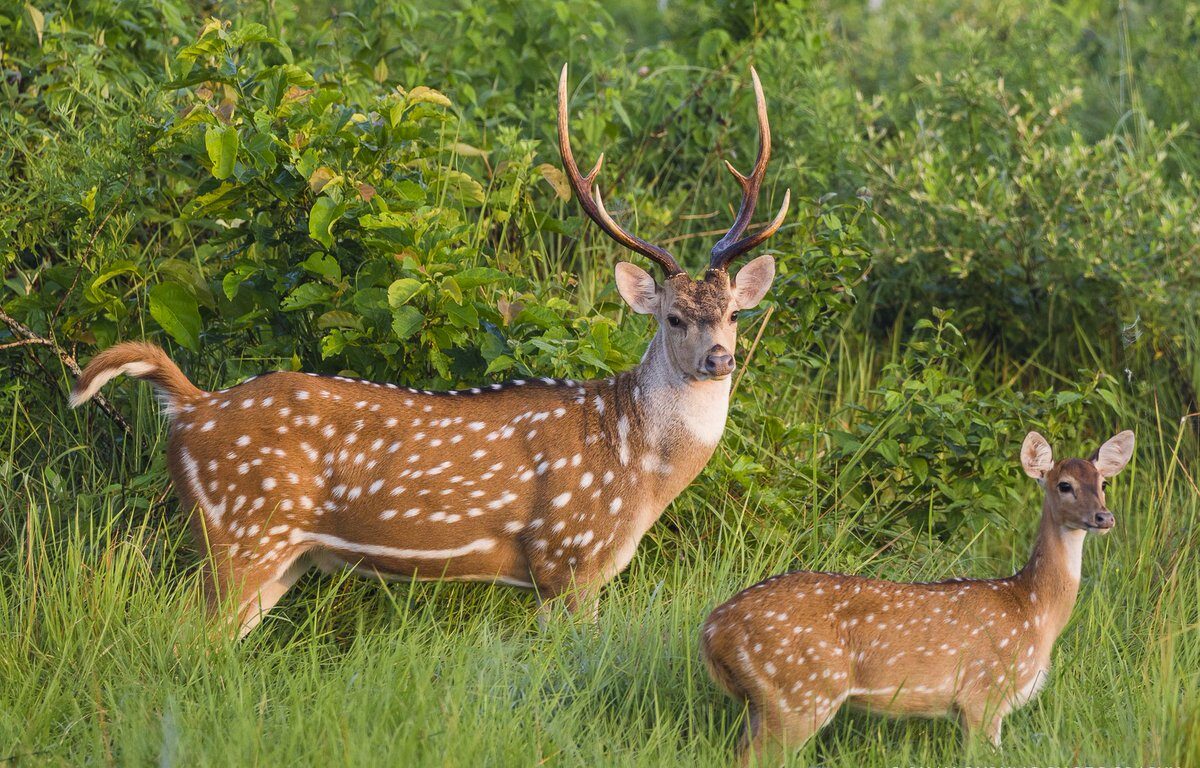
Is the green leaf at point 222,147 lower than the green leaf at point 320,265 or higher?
higher

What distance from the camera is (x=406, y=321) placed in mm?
5895

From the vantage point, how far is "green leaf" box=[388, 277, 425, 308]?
5.74 meters

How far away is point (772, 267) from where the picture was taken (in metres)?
6.10

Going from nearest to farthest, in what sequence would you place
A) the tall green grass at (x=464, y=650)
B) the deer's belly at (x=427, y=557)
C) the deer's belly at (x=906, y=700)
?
the tall green grass at (x=464, y=650) → the deer's belly at (x=906, y=700) → the deer's belly at (x=427, y=557)

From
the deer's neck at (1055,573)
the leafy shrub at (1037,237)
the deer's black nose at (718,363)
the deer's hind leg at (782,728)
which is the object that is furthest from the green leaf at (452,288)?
the leafy shrub at (1037,237)

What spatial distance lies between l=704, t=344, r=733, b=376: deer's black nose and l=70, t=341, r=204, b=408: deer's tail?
200 cm

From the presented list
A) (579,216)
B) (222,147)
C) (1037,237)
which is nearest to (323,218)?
(222,147)

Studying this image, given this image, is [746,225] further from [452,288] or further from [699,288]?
[452,288]

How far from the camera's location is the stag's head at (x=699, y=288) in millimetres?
5750

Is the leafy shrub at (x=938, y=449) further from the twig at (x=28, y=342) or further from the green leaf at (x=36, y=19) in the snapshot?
the green leaf at (x=36, y=19)

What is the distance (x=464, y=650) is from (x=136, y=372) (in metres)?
1.68

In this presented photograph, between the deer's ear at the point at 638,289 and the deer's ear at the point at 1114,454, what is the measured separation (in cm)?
190

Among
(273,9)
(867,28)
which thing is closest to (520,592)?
(273,9)

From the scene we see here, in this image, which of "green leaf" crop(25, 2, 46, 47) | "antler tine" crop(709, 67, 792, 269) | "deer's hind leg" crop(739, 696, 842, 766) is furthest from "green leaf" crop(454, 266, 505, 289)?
"green leaf" crop(25, 2, 46, 47)
